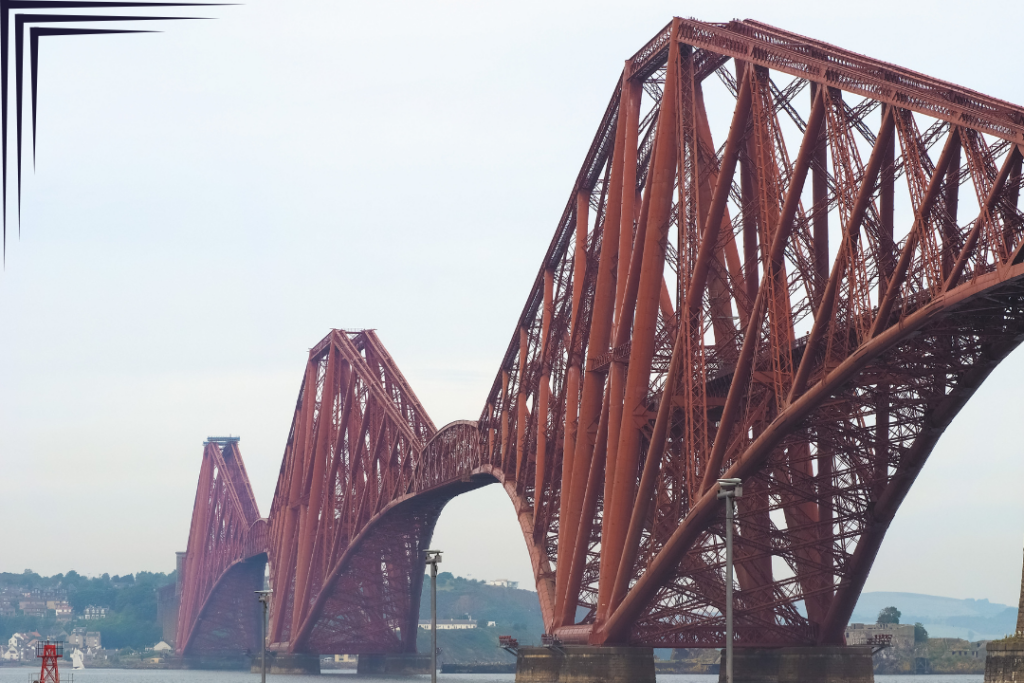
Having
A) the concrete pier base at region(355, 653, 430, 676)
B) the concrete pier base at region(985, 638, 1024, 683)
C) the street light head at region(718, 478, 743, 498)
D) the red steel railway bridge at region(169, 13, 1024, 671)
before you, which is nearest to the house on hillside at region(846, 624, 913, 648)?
the concrete pier base at region(355, 653, 430, 676)

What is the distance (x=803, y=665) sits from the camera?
215 ft

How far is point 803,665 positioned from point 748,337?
19796 mm

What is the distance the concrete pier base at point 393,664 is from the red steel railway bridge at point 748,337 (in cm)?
5878

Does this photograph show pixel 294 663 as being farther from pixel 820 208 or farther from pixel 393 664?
pixel 820 208

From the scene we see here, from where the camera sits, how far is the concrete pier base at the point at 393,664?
149125 millimetres

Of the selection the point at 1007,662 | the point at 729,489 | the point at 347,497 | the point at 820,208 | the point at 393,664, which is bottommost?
the point at 393,664

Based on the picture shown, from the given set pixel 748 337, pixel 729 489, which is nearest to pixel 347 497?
pixel 748 337

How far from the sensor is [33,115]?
17.6 ft

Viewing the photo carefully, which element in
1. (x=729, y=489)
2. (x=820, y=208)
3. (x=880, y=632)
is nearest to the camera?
(x=729, y=489)

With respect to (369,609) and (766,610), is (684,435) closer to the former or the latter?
(766,610)

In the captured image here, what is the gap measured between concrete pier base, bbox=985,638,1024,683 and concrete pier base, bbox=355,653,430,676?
342 ft

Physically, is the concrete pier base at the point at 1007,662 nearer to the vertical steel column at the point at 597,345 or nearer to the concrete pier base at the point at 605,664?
the concrete pier base at the point at 605,664

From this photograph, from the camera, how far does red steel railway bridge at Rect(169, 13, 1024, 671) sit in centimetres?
4434

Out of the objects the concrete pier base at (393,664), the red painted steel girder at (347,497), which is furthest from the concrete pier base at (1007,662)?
the concrete pier base at (393,664)
